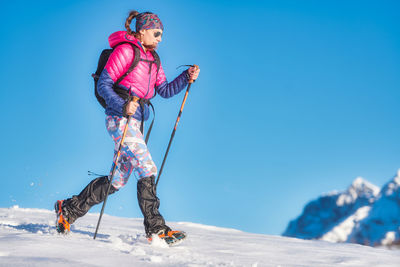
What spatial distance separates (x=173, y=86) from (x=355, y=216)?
136 metres

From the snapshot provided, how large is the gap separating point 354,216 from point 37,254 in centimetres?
13853

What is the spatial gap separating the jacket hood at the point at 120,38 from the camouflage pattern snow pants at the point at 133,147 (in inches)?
34.0

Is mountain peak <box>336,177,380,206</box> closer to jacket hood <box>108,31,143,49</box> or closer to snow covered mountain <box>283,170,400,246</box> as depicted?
snow covered mountain <box>283,170,400,246</box>

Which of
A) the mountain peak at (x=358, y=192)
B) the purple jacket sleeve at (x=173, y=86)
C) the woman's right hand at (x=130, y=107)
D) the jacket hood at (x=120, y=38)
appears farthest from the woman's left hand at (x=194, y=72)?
the mountain peak at (x=358, y=192)

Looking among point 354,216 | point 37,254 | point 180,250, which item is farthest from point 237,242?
point 354,216

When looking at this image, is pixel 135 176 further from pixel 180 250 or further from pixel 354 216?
pixel 354 216

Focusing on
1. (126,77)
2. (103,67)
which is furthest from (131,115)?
(103,67)

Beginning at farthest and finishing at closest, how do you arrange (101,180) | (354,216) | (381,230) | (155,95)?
1. (354,216)
2. (381,230)
3. (155,95)
4. (101,180)

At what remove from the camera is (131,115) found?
3889mm

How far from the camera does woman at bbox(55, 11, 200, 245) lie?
3.88 metres

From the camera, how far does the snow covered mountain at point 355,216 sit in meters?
108

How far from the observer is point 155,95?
464 centimetres

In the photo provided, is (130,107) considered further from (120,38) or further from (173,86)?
(173,86)

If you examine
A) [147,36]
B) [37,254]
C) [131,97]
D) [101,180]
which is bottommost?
[37,254]
